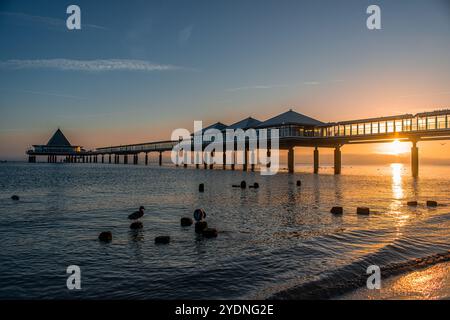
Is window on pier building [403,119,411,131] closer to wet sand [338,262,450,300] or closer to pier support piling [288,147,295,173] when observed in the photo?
pier support piling [288,147,295,173]

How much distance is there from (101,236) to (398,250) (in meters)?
10.8

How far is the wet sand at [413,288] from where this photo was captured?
6.88m

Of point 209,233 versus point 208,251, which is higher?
point 209,233

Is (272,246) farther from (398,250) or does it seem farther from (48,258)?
(48,258)

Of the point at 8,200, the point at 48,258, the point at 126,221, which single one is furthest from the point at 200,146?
the point at 48,258

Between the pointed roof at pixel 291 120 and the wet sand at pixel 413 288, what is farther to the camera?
the pointed roof at pixel 291 120

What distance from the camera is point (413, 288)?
24.1 ft

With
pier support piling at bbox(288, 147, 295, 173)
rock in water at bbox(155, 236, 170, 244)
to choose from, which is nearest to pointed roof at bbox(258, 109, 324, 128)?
pier support piling at bbox(288, 147, 295, 173)

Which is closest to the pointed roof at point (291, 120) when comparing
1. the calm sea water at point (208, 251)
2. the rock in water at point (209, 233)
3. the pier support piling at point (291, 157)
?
the pier support piling at point (291, 157)

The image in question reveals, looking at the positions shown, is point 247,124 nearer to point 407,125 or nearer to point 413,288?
point 407,125

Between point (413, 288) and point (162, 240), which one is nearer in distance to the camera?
point (413, 288)

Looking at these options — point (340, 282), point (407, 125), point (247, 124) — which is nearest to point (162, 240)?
point (340, 282)

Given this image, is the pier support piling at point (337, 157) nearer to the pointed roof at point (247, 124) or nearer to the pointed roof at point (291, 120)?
the pointed roof at point (291, 120)
